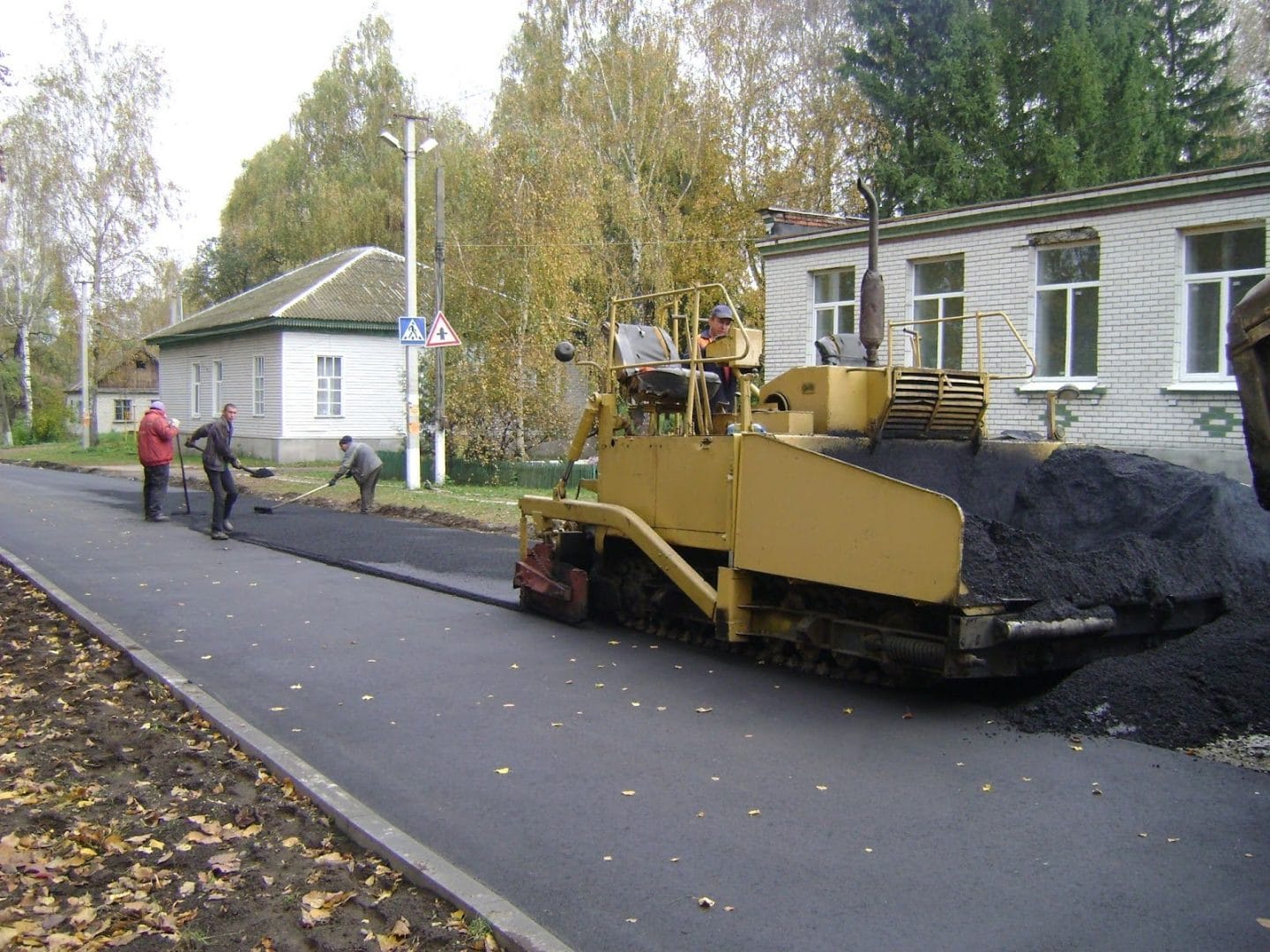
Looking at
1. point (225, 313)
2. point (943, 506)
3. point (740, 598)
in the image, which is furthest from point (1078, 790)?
point (225, 313)

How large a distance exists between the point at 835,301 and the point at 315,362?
56.4 ft

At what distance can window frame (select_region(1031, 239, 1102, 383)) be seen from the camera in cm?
1631

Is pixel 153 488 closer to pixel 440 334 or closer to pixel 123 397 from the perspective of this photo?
pixel 440 334

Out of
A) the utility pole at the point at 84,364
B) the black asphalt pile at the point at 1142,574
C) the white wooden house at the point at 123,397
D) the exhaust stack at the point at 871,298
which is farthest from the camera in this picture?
the white wooden house at the point at 123,397

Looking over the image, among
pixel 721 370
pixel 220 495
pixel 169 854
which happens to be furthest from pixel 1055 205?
pixel 169 854

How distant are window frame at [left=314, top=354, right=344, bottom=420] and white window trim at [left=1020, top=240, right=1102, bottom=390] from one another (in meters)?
20.5

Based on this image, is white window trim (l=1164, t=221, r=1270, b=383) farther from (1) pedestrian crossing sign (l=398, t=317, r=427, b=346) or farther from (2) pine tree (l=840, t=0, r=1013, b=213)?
(2) pine tree (l=840, t=0, r=1013, b=213)

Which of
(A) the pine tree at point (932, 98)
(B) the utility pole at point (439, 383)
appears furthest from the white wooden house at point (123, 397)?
(B) the utility pole at point (439, 383)

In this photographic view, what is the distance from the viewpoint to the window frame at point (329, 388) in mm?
32438

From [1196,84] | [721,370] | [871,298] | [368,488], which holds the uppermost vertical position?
[1196,84]

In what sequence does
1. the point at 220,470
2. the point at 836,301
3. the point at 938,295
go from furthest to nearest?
the point at 836,301
the point at 938,295
the point at 220,470

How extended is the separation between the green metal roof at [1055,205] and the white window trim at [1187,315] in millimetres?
455

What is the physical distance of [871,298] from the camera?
7965mm

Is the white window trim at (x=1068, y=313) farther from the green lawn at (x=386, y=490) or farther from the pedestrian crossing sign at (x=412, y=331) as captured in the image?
the pedestrian crossing sign at (x=412, y=331)
